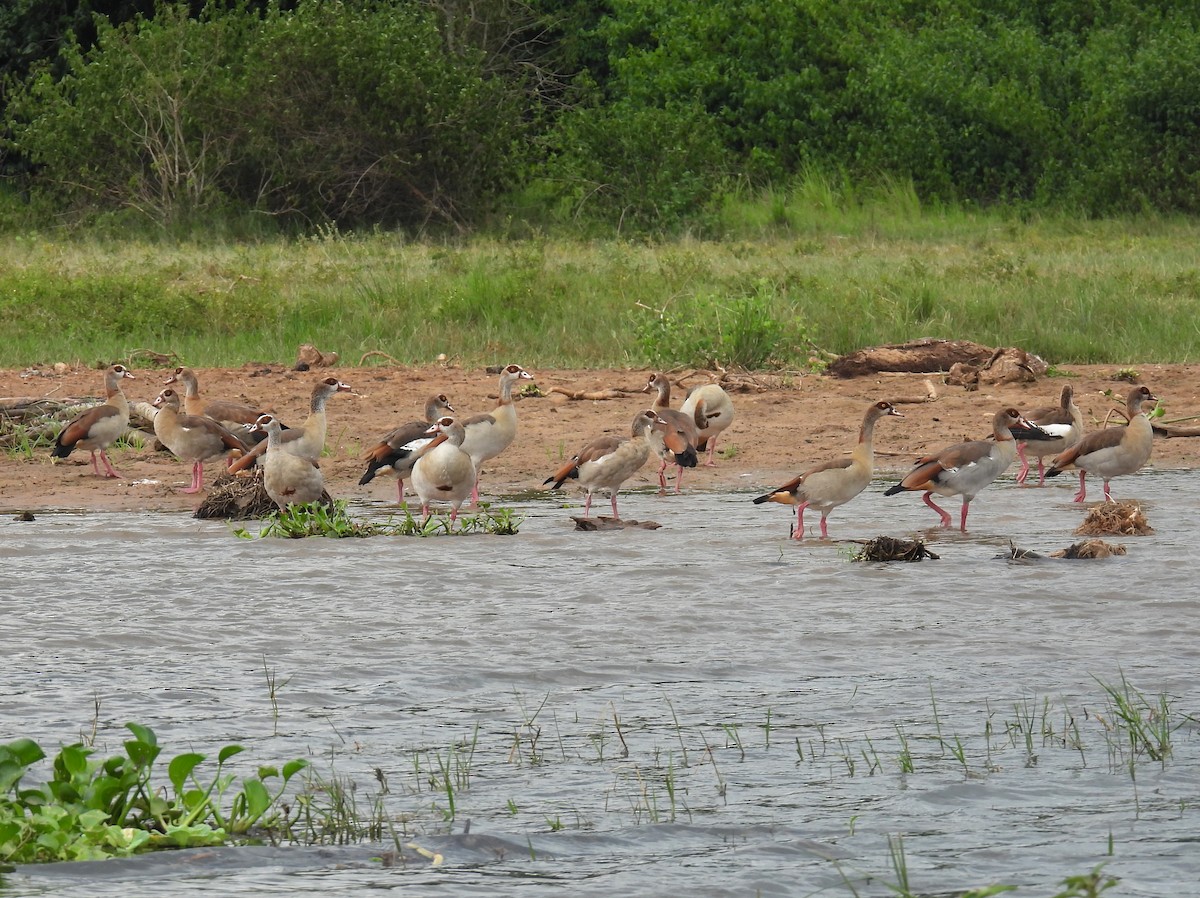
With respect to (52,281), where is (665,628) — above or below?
below

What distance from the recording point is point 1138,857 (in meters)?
5.21

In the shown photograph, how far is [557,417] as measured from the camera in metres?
14.8

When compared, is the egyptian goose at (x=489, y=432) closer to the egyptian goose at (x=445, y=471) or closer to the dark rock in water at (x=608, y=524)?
the egyptian goose at (x=445, y=471)

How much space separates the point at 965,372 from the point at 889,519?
15.1ft

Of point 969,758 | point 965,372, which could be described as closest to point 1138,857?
point 969,758

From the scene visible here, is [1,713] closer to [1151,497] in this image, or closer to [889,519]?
[889,519]

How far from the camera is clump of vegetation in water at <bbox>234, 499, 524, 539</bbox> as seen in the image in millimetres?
10625

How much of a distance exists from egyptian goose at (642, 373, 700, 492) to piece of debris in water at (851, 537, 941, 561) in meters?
2.28

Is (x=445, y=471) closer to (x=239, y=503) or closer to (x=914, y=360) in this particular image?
(x=239, y=503)

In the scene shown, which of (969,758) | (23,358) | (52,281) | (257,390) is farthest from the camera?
(52,281)

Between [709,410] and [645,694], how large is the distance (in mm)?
6640

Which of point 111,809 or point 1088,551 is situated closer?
point 111,809

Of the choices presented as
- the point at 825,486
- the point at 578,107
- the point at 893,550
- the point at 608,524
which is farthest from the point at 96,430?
the point at 578,107

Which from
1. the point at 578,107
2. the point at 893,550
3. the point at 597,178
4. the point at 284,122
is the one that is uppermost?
the point at 578,107
